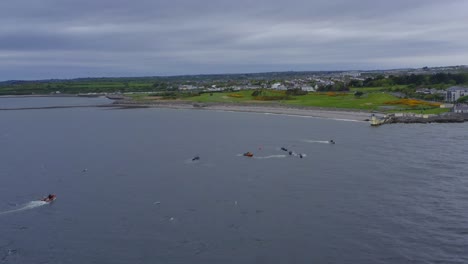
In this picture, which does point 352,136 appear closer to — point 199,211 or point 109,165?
point 109,165

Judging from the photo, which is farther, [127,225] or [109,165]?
[109,165]

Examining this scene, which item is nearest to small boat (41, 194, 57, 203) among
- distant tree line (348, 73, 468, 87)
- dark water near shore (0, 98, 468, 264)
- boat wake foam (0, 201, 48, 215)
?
boat wake foam (0, 201, 48, 215)

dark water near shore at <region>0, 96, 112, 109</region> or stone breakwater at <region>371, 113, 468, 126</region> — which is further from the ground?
dark water near shore at <region>0, 96, 112, 109</region>

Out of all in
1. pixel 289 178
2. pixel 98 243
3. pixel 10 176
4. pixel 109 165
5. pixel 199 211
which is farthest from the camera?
pixel 109 165

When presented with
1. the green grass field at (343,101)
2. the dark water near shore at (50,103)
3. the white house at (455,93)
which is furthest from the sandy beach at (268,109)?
the white house at (455,93)

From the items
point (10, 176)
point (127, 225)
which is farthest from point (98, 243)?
point (10, 176)

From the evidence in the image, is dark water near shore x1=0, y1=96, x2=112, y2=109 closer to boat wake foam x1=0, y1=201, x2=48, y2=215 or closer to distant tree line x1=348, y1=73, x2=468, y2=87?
distant tree line x1=348, y1=73, x2=468, y2=87

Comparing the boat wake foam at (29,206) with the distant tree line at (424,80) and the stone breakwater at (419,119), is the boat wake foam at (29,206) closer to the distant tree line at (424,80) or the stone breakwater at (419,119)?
the stone breakwater at (419,119)

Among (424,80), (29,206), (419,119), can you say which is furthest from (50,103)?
(29,206)
